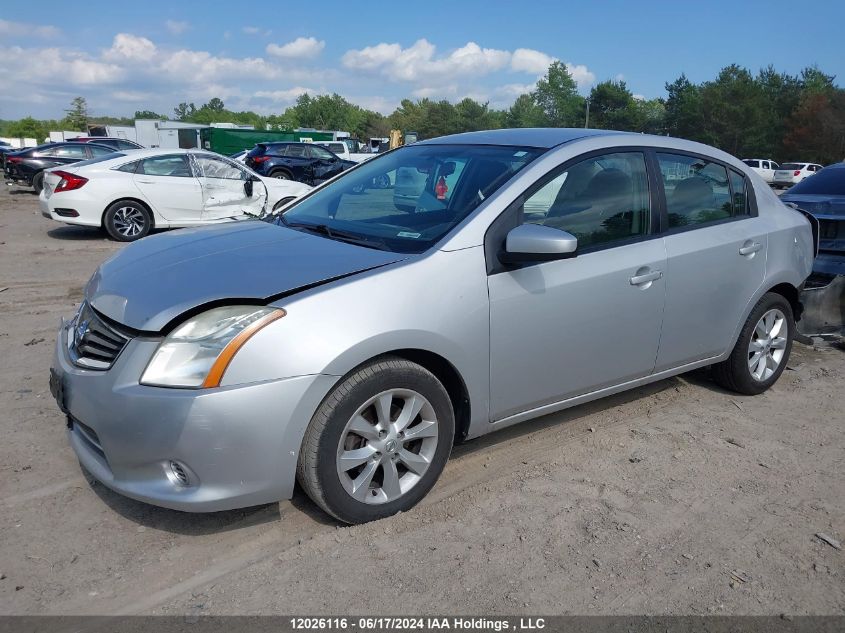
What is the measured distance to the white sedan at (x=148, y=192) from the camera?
35.4 feet

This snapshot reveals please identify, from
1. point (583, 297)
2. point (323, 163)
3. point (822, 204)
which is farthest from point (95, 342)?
point (323, 163)

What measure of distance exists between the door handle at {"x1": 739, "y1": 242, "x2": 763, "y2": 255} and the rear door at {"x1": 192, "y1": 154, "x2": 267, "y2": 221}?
8.78 m

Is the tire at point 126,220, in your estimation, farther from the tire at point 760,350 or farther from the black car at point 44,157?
the tire at point 760,350

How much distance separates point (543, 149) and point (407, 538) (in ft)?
6.82

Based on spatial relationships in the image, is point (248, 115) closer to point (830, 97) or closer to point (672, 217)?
point (830, 97)

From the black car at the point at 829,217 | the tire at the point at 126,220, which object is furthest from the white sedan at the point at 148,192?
the black car at the point at 829,217

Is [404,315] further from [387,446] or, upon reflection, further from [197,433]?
[197,433]

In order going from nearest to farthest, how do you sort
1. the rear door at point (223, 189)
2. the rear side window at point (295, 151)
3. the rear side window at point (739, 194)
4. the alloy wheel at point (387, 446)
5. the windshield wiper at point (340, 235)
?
the alloy wheel at point (387, 446)
the windshield wiper at point (340, 235)
the rear side window at point (739, 194)
the rear door at point (223, 189)
the rear side window at point (295, 151)

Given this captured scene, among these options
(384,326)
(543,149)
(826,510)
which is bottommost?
(826,510)

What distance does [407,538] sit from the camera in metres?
2.94

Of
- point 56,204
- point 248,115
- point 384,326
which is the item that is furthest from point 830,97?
point 248,115

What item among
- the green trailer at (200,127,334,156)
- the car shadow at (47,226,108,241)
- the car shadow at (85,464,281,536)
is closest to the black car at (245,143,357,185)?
the car shadow at (47,226,108,241)

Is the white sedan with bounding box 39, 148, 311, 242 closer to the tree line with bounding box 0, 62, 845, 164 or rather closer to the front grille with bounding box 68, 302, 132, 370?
the front grille with bounding box 68, 302, 132, 370

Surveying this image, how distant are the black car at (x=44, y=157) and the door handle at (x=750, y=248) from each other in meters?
18.5
